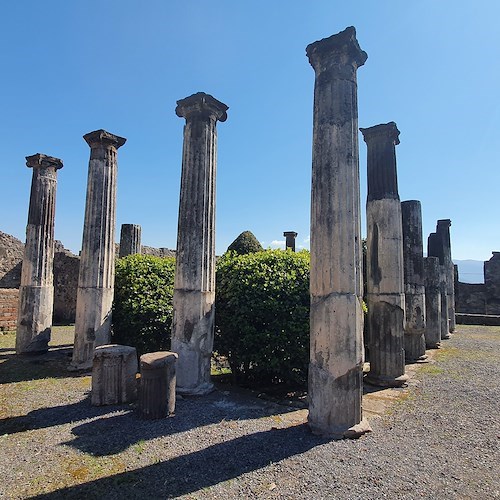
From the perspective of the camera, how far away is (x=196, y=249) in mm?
6324

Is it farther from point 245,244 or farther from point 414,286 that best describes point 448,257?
point 245,244

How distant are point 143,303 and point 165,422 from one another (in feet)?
11.5

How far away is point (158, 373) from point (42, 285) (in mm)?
6388

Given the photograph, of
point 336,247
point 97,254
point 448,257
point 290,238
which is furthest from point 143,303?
point 290,238

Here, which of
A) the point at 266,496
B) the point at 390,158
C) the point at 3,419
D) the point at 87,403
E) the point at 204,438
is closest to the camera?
the point at 266,496

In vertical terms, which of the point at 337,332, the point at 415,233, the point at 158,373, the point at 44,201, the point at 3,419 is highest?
the point at 44,201

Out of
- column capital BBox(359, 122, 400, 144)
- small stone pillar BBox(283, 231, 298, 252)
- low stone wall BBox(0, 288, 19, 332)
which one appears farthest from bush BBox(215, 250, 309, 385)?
small stone pillar BBox(283, 231, 298, 252)

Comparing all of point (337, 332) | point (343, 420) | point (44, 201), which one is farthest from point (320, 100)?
point (44, 201)

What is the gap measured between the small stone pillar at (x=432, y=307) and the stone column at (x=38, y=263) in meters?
10.8

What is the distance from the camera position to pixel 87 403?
5637 millimetres

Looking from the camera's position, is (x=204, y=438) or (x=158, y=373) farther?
(x=158, y=373)

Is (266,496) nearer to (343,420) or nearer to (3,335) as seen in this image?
(343,420)

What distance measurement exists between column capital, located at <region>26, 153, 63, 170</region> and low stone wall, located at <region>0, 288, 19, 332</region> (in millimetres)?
5434

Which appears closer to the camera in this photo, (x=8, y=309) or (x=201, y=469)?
(x=201, y=469)
